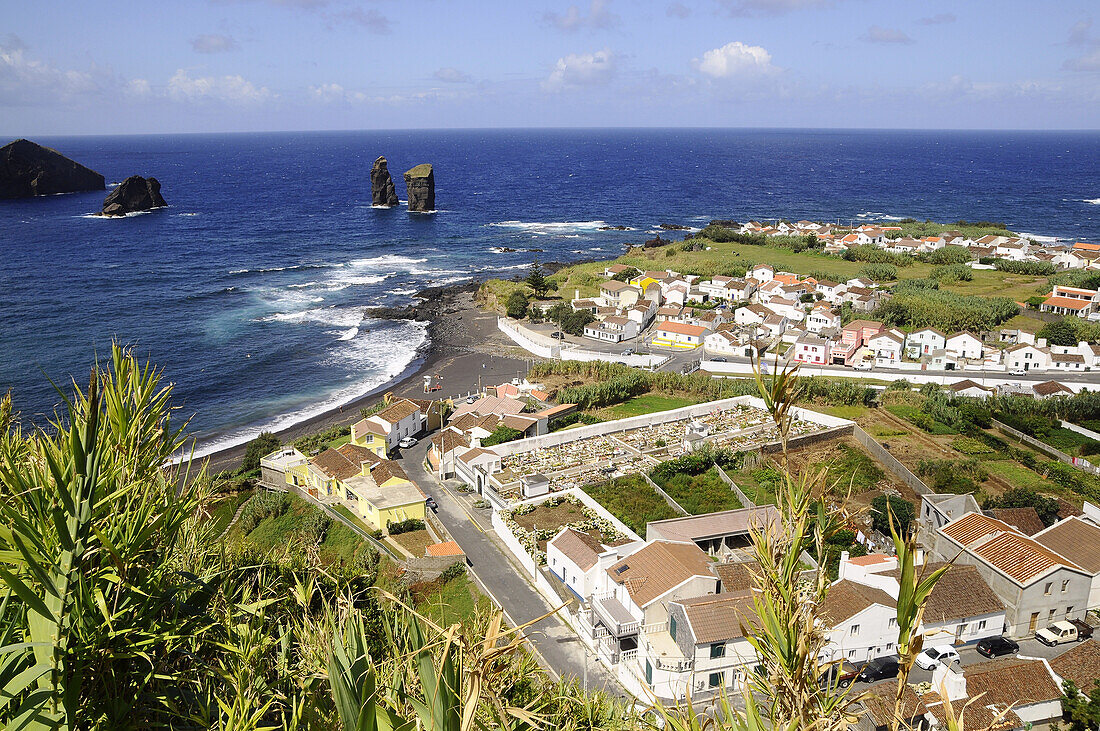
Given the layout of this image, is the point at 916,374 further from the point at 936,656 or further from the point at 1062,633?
the point at 936,656

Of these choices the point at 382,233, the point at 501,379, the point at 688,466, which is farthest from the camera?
the point at 382,233

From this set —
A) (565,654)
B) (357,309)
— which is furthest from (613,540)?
(357,309)

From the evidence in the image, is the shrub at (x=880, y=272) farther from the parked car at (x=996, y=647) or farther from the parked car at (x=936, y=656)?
the parked car at (x=936, y=656)

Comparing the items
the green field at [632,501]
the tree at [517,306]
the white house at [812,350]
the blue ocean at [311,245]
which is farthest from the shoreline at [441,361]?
the white house at [812,350]

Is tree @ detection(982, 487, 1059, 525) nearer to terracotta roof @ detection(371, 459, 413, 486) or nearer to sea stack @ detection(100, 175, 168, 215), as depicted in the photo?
terracotta roof @ detection(371, 459, 413, 486)

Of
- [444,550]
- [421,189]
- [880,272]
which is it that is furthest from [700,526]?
[421,189]

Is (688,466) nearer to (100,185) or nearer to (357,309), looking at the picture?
(357,309)

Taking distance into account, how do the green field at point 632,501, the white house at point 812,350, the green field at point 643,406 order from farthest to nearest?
1. the white house at point 812,350
2. the green field at point 643,406
3. the green field at point 632,501
